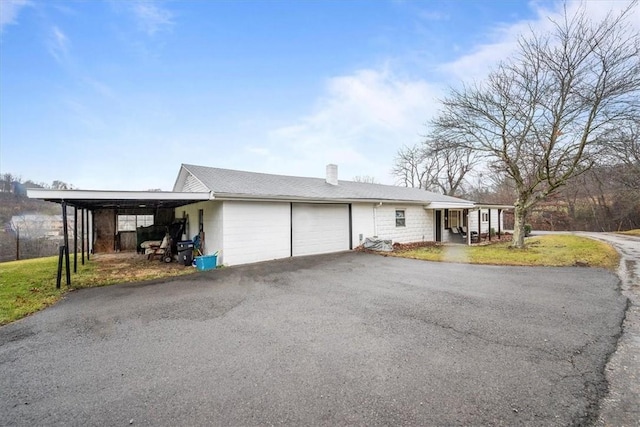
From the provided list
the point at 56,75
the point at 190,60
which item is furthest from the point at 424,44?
the point at 56,75

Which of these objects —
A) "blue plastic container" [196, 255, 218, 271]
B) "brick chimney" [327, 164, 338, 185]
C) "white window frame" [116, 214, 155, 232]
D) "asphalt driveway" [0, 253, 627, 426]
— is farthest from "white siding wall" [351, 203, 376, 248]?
"white window frame" [116, 214, 155, 232]

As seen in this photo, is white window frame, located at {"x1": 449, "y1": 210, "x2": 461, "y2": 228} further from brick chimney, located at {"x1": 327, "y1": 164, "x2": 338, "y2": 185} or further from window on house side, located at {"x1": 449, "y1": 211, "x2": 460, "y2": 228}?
brick chimney, located at {"x1": 327, "y1": 164, "x2": 338, "y2": 185}

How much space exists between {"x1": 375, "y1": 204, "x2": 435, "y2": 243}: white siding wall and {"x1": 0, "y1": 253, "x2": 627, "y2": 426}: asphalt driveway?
25.3 feet

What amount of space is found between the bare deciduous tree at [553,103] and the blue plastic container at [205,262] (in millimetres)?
10964

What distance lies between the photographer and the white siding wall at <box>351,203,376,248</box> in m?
12.9

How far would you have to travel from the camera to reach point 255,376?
2.80 meters

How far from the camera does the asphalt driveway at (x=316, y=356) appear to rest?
2283 mm

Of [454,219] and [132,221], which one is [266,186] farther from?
[454,219]

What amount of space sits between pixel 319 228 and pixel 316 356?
8.66m

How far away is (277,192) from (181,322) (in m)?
6.51

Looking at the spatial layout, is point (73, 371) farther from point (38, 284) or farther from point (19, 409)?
point (38, 284)

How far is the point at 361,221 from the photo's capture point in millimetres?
13141

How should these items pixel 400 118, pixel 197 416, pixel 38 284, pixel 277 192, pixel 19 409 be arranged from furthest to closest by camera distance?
pixel 400 118 → pixel 277 192 → pixel 38 284 → pixel 19 409 → pixel 197 416

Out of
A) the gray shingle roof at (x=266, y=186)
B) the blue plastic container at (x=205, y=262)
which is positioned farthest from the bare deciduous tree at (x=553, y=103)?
the blue plastic container at (x=205, y=262)
